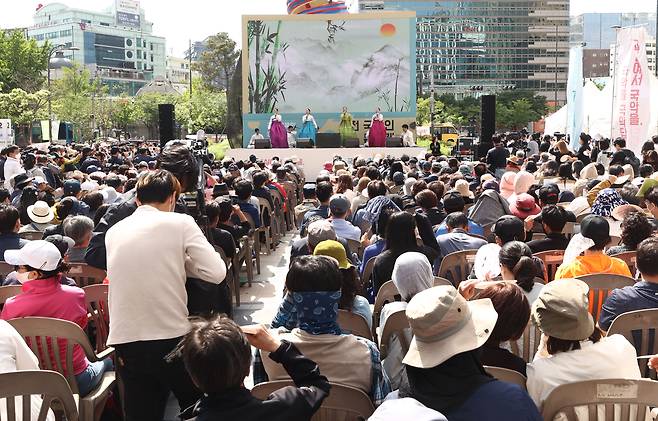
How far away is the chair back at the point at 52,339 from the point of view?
348cm

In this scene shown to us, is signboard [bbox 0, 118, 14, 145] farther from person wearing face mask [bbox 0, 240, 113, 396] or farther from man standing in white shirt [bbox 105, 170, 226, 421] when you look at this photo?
man standing in white shirt [bbox 105, 170, 226, 421]

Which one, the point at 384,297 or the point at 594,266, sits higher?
the point at 594,266

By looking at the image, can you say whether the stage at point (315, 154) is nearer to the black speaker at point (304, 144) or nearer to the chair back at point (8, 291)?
the black speaker at point (304, 144)

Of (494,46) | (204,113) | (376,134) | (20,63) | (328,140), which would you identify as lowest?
(328,140)

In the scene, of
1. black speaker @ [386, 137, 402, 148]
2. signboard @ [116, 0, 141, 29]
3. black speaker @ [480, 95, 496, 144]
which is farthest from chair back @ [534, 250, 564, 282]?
signboard @ [116, 0, 141, 29]

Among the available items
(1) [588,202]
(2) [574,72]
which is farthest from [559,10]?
(1) [588,202]

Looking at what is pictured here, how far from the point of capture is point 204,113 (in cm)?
5278

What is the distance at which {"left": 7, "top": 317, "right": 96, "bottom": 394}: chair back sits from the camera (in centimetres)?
348

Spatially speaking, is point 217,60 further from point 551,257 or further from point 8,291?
point 8,291

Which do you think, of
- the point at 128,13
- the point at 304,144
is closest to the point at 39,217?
the point at 304,144

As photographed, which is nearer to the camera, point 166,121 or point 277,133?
point 166,121

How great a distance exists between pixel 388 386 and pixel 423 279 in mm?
652

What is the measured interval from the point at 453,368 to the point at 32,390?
1564 mm

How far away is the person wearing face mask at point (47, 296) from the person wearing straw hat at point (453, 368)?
196 centimetres
